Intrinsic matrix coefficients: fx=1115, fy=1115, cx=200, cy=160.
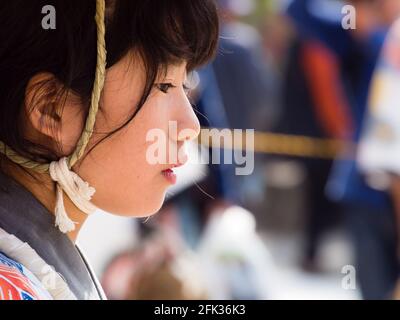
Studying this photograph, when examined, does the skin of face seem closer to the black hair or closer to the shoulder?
the black hair

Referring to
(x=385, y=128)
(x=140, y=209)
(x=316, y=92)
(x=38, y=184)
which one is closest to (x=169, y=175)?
(x=140, y=209)

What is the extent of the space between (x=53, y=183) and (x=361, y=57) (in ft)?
9.96

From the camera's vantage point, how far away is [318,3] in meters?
4.60

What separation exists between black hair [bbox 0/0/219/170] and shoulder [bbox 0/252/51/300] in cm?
20

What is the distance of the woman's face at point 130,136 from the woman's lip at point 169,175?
1cm

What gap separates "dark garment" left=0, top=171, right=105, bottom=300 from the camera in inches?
60.2

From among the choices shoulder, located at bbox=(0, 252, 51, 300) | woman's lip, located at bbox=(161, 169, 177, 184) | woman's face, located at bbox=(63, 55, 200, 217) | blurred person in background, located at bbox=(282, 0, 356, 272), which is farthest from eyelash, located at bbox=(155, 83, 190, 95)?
blurred person in background, located at bbox=(282, 0, 356, 272)

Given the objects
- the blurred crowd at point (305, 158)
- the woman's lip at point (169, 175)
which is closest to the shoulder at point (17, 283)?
the woman's lip at point (169, 175)

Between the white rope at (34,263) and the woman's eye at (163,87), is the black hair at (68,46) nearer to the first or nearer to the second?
the woman's eye at (163,87)

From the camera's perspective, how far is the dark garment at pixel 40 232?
153cm

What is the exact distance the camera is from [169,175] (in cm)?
167
